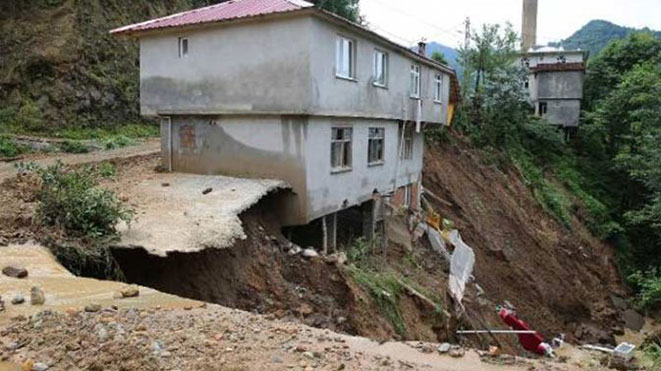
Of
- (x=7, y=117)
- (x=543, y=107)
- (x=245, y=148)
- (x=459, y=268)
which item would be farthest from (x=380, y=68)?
(x=543, y=107)

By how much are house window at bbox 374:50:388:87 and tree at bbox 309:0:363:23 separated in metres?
15.1

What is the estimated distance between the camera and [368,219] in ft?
60.1

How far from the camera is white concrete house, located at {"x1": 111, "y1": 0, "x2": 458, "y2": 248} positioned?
1312 cm

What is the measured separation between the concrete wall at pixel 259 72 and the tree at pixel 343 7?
50.1ft

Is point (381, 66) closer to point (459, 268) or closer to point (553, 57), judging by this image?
point (459, 268)

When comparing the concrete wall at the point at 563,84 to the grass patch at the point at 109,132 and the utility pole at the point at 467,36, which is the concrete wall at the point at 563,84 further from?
the grass patch at the point at 109,132

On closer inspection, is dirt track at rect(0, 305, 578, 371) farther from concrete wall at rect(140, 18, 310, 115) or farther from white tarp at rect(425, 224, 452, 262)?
white tarp at rect(425, 224, 452, 262)

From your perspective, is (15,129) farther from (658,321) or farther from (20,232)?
(658,321)

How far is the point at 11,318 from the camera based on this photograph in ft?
19.7

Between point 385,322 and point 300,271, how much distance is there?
87.1 inches

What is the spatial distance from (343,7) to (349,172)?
62.6 ft

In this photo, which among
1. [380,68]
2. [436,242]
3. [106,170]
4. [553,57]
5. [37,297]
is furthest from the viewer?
[553,57]

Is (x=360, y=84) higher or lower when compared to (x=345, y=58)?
lower

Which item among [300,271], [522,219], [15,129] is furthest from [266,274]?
[522,219]
